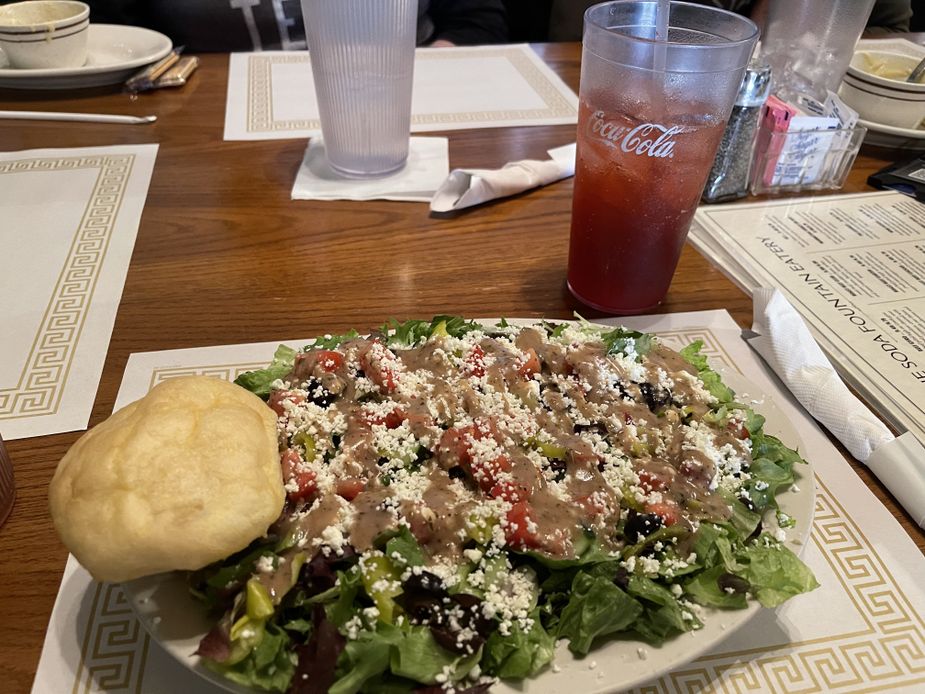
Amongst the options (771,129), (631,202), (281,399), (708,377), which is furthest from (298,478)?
(771,129)

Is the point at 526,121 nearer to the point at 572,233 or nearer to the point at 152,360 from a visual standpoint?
the point at 572,233

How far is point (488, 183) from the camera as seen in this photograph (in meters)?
1.61

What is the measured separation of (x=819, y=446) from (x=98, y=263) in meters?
1.41

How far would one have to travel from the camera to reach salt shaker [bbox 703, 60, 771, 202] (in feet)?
4.79

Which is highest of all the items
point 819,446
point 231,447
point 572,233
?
point 231,447

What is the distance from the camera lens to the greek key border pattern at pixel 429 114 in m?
1.97

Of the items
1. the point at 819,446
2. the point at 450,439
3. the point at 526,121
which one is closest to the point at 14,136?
the point at 526,121

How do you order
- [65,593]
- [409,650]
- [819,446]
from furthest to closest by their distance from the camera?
[819,446]
[65,593]
[409,650]

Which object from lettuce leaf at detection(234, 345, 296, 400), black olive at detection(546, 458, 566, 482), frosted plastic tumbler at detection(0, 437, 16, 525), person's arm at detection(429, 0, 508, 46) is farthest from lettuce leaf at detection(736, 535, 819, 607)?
person's arm at detection(429, 0, 508, 46)

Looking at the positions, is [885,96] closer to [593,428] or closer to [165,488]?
[593,428]

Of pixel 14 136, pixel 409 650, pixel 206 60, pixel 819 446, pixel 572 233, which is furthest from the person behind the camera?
pixel 206 60

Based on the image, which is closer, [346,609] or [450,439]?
[346,609]

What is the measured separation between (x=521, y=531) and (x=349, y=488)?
0.21 metres

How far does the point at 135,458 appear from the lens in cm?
69
